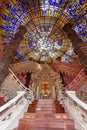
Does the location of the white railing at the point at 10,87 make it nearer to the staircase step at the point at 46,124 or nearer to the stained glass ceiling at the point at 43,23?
the staircase step at the point at 46,124

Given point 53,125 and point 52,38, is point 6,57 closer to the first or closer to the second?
point 53,125

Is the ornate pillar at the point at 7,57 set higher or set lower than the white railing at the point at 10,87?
higher

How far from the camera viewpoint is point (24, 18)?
37.1 feet

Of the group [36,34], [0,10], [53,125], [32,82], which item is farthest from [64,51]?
[53,125]

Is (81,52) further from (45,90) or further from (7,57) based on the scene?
(7,57)

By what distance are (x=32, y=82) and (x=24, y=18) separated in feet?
21.0

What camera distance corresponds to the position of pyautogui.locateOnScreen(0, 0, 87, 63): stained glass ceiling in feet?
33.6

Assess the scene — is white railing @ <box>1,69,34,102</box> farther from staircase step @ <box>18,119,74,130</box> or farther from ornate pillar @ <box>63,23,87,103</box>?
staircase step @ <box>18,119,74,130</box>

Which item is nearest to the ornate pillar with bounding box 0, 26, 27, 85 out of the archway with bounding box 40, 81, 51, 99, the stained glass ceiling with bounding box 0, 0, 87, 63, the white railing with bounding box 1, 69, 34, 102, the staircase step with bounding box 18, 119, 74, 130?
the white railing with bounding box 1, 69, 34, 102

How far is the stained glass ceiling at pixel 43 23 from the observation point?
10.2m

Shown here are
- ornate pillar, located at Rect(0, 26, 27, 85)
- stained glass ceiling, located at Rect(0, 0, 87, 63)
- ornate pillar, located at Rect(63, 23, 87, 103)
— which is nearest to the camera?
ornate pillar, located at Rect(0, 26, 27, 85)

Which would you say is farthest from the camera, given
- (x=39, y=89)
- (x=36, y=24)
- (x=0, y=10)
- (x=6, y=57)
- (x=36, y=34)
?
(x=36, y=34)

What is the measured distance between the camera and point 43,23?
41.5 ft

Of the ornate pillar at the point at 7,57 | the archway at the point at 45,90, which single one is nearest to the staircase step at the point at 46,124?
the ornate pillar at the point at 7,57
